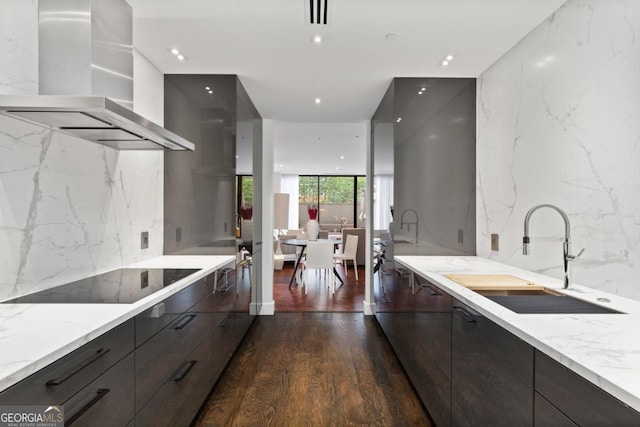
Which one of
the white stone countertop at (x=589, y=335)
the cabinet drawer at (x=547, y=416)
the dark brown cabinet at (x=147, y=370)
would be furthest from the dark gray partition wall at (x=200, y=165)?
the cabinet drawer at (x=547, y=416)

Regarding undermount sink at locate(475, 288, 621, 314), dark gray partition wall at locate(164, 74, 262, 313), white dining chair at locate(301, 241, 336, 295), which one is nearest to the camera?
undermount sink at locate(475, 288, 621, 314)

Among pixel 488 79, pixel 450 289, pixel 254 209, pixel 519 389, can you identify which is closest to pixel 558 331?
pixel 519 389

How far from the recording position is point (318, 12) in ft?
6.34

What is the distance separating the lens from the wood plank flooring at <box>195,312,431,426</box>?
2.08m

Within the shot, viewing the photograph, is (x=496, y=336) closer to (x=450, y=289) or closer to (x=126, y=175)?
(x=450, y=289)

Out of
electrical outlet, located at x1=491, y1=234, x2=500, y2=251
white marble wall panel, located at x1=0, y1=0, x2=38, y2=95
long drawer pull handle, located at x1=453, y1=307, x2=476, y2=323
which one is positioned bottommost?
long drawer pull handle, located at x1=453, y1=307, x2=476, y2=323

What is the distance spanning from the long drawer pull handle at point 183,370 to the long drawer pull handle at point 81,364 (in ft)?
2.10

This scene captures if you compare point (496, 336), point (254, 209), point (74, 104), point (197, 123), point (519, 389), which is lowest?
point (519, 389)

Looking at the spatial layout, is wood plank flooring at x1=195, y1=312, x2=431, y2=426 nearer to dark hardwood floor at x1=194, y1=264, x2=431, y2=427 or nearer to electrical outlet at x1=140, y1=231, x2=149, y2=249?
dark hardwood floor at x1=194, y1=264, x2=431, y2=427

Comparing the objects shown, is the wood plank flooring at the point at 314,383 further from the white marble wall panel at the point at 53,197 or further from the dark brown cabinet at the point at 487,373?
the white marble wall panel at the point at 53,197

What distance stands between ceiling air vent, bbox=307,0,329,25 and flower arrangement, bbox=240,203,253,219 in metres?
1.74

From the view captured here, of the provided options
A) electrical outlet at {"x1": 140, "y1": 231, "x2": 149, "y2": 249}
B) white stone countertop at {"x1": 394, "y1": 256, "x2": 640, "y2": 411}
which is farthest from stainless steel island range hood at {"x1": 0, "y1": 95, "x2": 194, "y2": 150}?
white stone countertop at {"x1": 394, "y1": 256, "x2": 640, "y2": 411}

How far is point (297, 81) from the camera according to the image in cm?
297

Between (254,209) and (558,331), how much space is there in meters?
3.12
